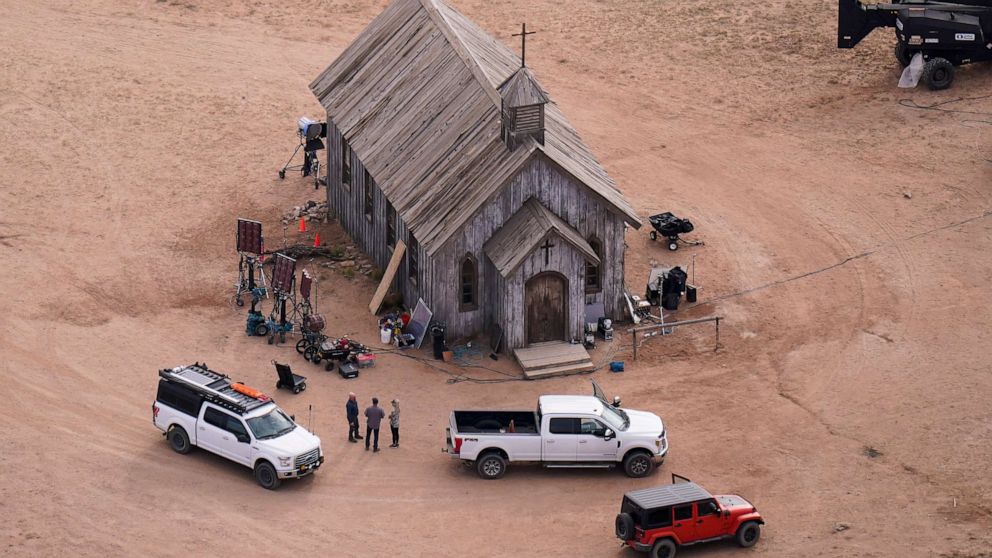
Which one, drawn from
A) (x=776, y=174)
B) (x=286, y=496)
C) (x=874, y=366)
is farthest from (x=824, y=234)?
(x=286, y=496)

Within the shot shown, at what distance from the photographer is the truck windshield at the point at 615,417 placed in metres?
47.2

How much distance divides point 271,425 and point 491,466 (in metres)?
A: 6.16

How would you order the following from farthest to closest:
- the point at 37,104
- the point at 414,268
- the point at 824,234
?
the point at 37,104 < the point at 824,234 < the point at 414,268

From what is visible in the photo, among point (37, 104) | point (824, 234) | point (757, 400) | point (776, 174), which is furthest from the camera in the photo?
point (37, 104)

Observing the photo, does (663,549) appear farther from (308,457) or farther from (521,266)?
(521,266)

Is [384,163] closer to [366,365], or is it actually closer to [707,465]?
[366,365]

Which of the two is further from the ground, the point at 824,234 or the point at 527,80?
the point at 527,80

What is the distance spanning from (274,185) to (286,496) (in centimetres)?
2357

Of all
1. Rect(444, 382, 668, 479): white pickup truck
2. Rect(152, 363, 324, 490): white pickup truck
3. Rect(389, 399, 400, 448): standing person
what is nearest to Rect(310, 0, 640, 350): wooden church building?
Rect(389, 399, 400, 448): standing person

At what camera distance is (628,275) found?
60031mm

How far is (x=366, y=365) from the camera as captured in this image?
177 ft

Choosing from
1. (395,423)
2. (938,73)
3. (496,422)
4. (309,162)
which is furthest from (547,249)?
(938,73)

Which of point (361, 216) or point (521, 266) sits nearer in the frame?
point (521, 266)

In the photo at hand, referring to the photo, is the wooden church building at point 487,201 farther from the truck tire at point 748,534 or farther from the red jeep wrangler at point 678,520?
the truck tire at point 748,534
